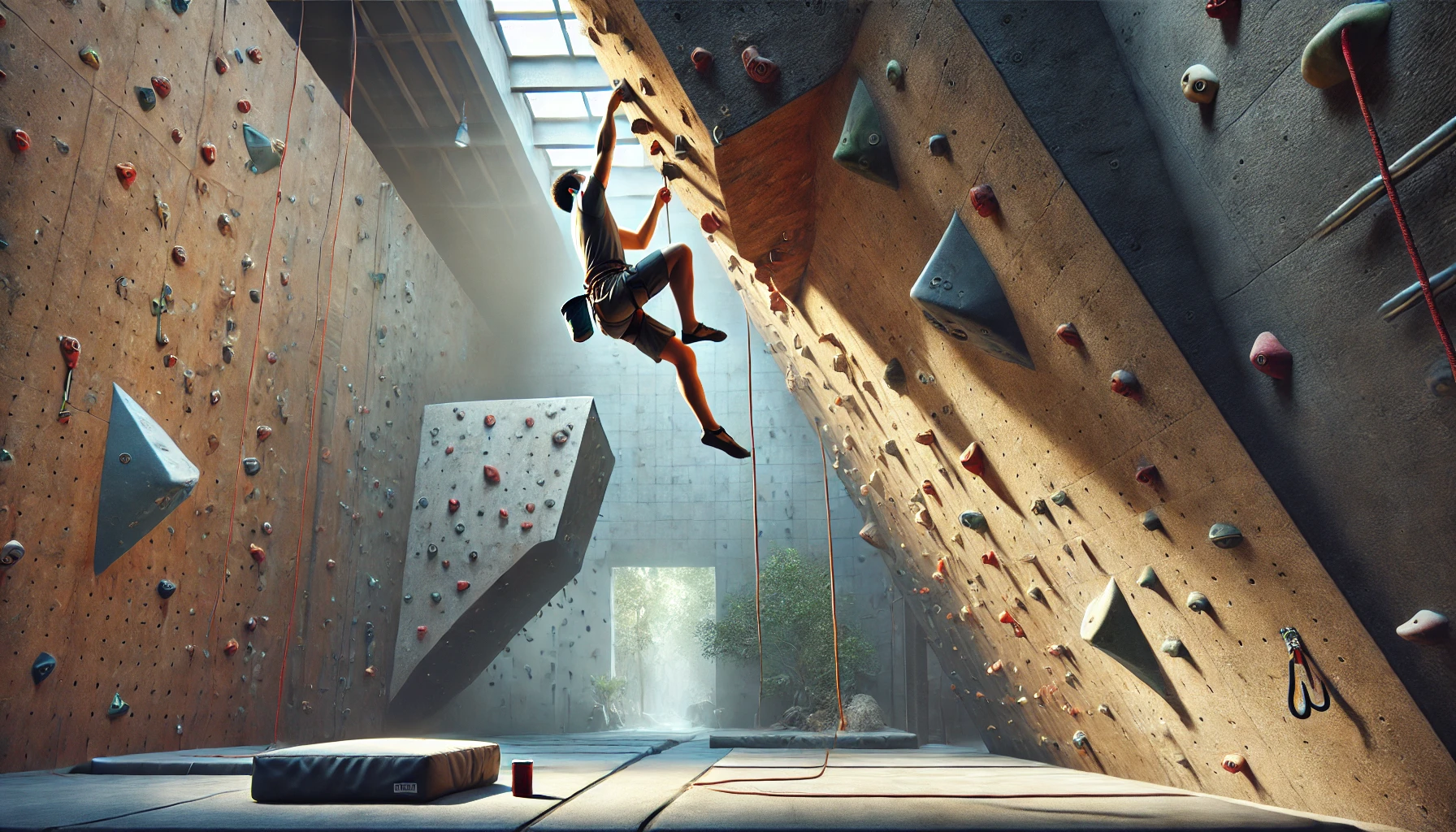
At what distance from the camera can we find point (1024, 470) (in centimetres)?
257

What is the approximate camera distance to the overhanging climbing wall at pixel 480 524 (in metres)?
6.06

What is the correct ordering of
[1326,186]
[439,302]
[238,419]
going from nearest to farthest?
1. [1326,186]
2. [238,419]
3. [439,302]

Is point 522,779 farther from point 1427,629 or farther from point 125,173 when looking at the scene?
point 125,173

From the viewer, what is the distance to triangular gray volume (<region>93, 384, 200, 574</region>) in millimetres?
3344

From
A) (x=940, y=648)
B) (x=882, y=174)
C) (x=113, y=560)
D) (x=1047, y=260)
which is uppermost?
(x=882, y=174)

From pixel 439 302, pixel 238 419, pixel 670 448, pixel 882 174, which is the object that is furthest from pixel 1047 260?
pixel 670 448

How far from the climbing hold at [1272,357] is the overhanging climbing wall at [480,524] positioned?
507cm

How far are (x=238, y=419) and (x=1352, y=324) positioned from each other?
15.2 feet

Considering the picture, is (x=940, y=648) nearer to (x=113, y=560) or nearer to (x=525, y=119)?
(x=113, y=560)

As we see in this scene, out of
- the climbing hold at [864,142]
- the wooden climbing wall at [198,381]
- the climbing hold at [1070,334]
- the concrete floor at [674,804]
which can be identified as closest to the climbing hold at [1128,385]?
the climbing hold at [1070,334]

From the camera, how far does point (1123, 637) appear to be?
2.47m

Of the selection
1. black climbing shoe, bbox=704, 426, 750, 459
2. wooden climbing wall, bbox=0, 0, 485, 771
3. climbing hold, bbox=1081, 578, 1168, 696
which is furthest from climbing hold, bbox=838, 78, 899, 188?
wooden climbing wall, bbox=0, 0, 485, 771

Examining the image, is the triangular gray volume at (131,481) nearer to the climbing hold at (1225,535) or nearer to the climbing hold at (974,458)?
the climbing hold at (974,458)

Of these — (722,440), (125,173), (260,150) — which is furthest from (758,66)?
(260,150)
